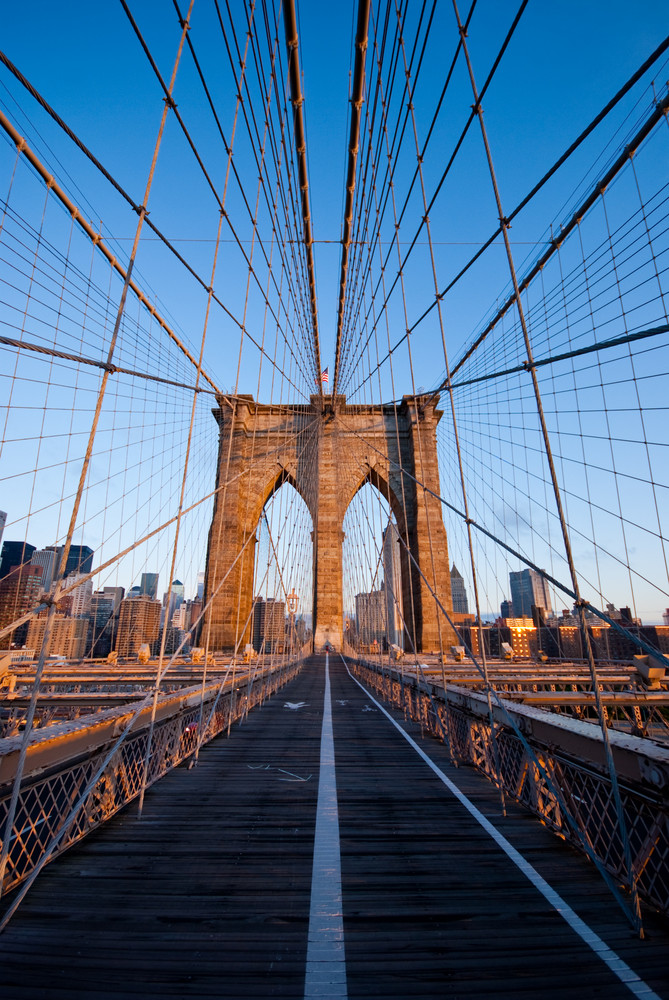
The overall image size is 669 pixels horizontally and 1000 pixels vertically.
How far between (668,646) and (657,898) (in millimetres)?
17483

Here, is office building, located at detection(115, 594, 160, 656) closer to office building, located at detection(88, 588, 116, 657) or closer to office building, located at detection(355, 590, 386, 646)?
office building, located at detection(88, 588, 116, 657)

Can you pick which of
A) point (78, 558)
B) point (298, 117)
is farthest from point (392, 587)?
point (78, 558)

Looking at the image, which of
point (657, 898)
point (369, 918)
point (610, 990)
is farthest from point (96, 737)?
point (657, 898)

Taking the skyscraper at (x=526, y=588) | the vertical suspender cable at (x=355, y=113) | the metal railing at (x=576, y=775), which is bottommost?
the metal railing at (x=576, y=775)

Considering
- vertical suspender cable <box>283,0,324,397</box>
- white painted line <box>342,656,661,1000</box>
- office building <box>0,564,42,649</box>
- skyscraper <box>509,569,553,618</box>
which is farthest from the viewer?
skyscraper <box>509,569,553,618</box>

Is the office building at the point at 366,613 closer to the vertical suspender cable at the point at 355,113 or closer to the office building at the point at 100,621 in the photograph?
the office building at the point at 100,621

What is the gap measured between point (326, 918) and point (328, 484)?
90.5 feet

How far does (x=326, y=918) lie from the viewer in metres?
1.92

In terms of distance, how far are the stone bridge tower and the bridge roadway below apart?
22258 mm

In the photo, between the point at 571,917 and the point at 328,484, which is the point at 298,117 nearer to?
the point at 571,917

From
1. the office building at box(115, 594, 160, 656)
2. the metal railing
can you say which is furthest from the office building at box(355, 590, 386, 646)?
the metal railing

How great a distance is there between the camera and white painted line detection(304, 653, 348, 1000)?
154 centimetres

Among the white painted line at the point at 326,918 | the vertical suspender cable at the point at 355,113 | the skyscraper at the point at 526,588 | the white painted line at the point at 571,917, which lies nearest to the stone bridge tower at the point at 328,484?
the vertical suspender cable at the point at 355,113

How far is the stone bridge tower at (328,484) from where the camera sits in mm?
25594
